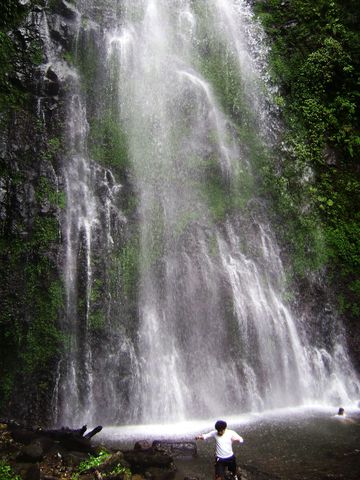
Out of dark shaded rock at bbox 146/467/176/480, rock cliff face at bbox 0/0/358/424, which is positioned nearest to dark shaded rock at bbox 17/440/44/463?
dark shaded rock at bbox 146/467/176/480

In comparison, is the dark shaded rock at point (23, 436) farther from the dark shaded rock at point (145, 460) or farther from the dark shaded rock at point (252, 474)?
the dark shaded rock at point (252, 474)

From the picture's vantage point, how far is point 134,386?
36.4ft

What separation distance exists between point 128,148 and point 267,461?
35.8 feet

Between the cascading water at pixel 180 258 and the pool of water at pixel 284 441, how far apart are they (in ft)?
2.89

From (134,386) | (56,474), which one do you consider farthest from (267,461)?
(134,386)

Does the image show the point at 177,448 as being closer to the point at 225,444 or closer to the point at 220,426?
the point at 225,444

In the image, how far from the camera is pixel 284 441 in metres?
8.55

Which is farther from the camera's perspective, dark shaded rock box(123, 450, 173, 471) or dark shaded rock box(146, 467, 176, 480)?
dark shaded rock box(123, 450, 173, 471)

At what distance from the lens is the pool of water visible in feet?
23.7

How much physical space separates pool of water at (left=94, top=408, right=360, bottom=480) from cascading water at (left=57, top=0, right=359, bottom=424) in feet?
2.89

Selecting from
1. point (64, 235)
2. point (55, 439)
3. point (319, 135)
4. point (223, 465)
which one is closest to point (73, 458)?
point (55, 439)

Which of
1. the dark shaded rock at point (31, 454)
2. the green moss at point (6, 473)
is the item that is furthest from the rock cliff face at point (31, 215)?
the green moss at point (6, 473)

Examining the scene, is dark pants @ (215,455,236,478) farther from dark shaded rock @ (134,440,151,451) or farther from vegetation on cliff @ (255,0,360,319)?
vegetation on cliff @ (255,0,360,319)

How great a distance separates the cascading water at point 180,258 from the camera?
36.9 ft
